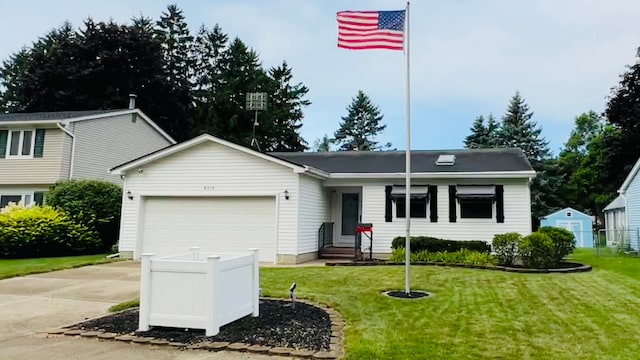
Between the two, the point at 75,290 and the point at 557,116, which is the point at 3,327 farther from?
the point at 557,116

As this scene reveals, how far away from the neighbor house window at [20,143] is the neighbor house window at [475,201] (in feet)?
56.1

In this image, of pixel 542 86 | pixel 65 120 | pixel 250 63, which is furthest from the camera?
pixel 250 63

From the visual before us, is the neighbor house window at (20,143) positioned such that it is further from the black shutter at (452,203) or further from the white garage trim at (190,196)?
the black shutter at (452,203)

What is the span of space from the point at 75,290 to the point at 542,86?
85.9 ft

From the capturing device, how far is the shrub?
39.3ft

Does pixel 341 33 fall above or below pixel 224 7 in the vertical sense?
below

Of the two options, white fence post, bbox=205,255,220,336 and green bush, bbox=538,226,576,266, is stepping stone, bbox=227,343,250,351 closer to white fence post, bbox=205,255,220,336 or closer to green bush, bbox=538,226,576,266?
white fence post, bbox=205,255,220,336

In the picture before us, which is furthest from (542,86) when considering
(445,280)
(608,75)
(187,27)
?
(187,27)

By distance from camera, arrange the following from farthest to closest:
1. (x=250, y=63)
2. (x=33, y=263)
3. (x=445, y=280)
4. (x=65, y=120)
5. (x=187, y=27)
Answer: (x=187, y=27), (x=250, y=63), (x=65, y=120), (x=33, y=263), (x=445, y=280)

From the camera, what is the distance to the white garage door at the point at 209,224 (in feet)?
46.4

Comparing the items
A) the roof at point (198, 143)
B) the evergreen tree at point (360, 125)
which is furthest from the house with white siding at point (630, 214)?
the evergreen tree at point (360, 125)

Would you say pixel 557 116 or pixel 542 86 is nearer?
pixel 542 86

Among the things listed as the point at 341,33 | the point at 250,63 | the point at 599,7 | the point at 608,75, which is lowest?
the point at 341,33

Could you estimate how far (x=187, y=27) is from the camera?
44906 millimetres
